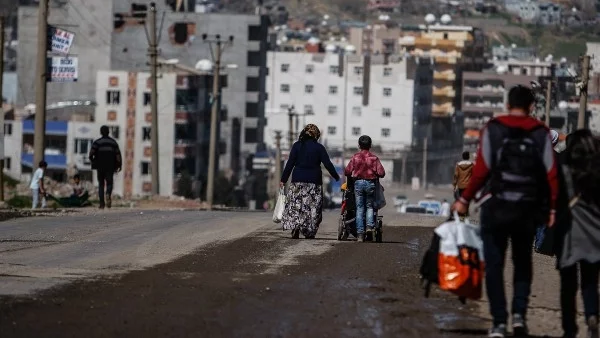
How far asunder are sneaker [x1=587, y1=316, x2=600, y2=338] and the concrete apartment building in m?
116

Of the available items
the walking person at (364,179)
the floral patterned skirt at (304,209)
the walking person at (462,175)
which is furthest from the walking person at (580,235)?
the walking person at (462,175)

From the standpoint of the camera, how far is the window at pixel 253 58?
130500 millimetres

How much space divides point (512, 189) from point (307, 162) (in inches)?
408

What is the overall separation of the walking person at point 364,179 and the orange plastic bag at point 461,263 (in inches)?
385

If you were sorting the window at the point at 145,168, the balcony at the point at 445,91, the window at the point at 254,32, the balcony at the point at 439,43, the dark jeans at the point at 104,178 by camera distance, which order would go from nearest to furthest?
the dark jeans at the point at 104,178 < the window at the point at 145,168 < the window at the point at 254,32 < the balcony at the point at 445,91 < the balcony at the point at 439,43

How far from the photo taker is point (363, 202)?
70.3ft

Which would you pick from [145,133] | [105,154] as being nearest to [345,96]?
[145,133]

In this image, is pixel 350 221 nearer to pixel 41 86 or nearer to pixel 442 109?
pixel 41 86

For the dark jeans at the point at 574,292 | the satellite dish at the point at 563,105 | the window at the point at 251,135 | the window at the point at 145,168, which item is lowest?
the window at the point at 145,168

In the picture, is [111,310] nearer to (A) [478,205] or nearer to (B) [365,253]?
(A) [478,205]

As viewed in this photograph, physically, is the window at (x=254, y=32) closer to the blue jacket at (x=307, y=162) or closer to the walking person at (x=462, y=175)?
the walking person at (x=462, y=175)

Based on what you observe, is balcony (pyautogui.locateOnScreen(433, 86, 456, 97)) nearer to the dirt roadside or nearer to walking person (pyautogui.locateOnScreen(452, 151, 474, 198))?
walking person (pyautogui.locateOnScreen(452, 151, 474, 198))

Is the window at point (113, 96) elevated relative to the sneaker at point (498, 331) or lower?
elevated

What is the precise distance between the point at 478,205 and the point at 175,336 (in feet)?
7.58
